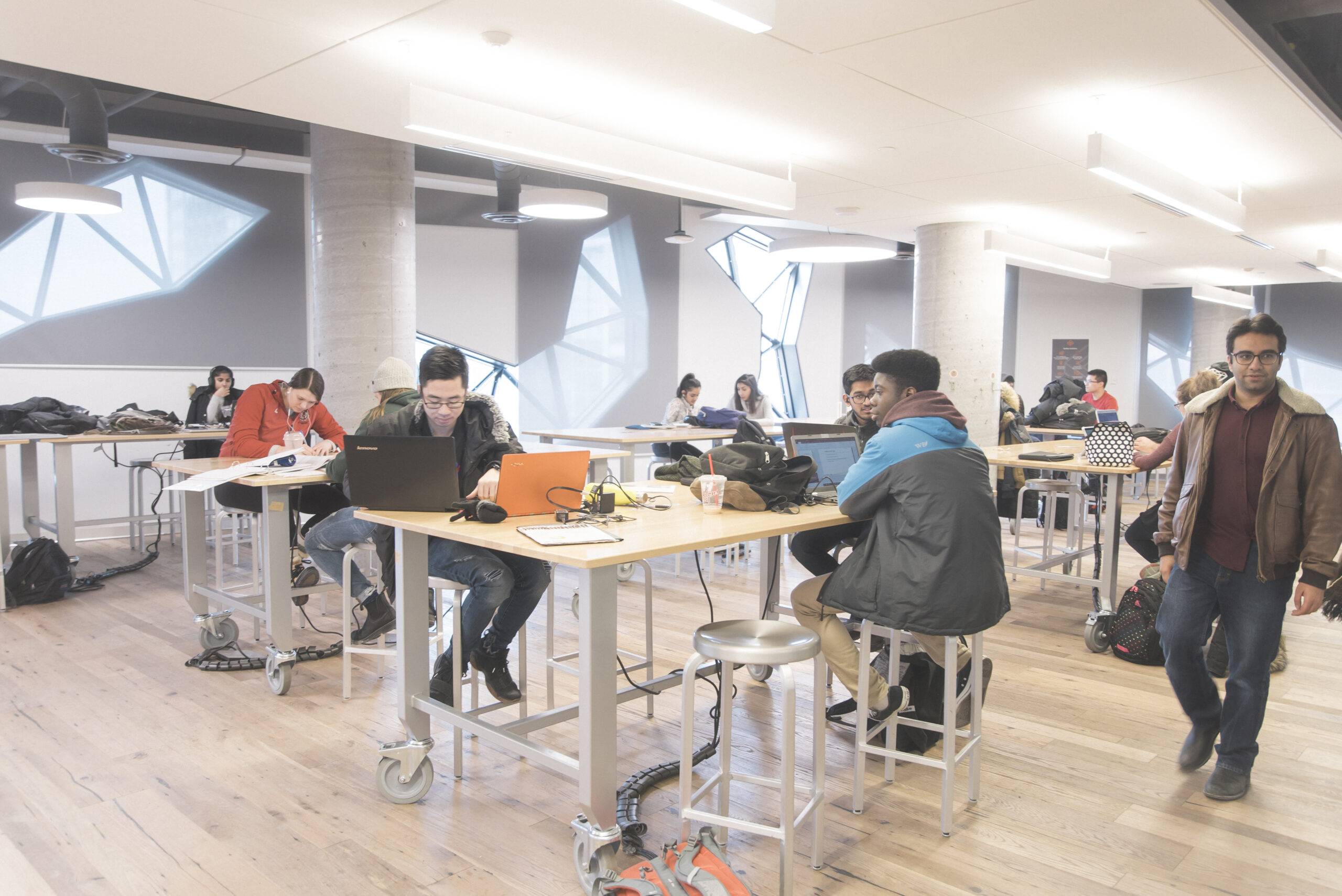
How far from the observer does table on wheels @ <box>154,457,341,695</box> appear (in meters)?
3.73

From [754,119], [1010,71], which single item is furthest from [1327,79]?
[754,119]

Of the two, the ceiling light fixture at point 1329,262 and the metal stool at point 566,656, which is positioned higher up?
the ceiling light fixture at point 1329,262

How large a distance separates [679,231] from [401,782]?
7.87 meters

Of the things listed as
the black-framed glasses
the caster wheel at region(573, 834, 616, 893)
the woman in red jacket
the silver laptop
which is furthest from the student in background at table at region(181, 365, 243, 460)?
the black-framed glasses

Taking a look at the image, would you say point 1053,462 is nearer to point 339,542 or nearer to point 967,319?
point 967,319

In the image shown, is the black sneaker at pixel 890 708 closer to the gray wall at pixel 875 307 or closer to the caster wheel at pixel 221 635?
the caster wheel at pixel 221 635

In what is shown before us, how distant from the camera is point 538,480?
270 centimetres

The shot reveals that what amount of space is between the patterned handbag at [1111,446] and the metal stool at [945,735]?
2469mm

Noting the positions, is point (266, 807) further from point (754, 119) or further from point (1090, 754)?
point (754, 119)

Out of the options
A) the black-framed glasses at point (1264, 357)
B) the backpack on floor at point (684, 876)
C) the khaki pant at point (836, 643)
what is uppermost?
the black-framed glasses at point (1264, 357)

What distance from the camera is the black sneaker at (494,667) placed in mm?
3070

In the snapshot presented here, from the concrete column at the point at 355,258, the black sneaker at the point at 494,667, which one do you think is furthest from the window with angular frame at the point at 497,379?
the black sneaker at the point at 494,667

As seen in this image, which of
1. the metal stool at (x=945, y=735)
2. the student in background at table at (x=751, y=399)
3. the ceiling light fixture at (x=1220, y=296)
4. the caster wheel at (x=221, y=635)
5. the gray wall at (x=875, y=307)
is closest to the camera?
the metal stool at (x=945, y=735)

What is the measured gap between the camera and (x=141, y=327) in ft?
24.9
